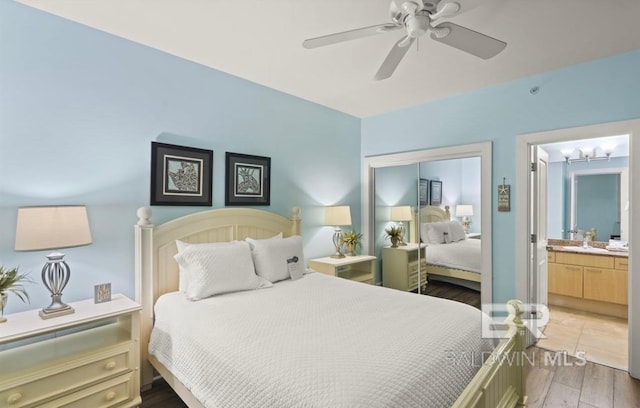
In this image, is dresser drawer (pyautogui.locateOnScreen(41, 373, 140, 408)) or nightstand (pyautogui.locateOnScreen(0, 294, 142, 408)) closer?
nightstand (pyautogui.locateOnScreen(0, 294, 142, 408))

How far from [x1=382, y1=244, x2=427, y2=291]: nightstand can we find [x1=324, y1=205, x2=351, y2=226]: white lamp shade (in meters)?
0.91

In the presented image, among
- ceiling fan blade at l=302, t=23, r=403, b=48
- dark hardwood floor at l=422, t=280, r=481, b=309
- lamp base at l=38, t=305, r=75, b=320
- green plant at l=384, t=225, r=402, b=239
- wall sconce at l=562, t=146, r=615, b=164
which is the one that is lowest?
dark hardwood floor at l=422, t=280, r=481, b=309

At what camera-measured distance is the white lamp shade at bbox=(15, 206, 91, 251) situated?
1.71 m

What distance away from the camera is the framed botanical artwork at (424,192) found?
384 cm

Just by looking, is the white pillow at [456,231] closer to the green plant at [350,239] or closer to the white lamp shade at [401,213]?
the white lamp shade at [401,213]

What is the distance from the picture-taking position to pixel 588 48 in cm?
250

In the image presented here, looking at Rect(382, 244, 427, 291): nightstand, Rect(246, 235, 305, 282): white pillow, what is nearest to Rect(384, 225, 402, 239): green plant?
Rect(382, 244, 427, 291): nightstand

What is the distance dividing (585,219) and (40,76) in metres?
6.23

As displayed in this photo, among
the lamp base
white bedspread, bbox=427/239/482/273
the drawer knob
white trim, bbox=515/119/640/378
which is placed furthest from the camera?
white bedspread, bbox=427/239/482/273

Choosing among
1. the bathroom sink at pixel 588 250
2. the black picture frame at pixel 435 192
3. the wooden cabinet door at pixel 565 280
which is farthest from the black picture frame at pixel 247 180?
the bathroom sink at pixel 588 250

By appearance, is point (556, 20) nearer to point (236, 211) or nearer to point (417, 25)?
point (417, 25)

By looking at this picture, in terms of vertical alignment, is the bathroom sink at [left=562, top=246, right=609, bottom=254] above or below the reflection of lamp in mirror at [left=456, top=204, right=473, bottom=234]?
below

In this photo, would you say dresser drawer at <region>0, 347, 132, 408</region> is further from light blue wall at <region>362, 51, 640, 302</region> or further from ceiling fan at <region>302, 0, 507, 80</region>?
light blue wall at <region>362, 51, 640, 302</region>

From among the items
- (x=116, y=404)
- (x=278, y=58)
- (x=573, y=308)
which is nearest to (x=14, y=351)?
(x=116, y=404)
